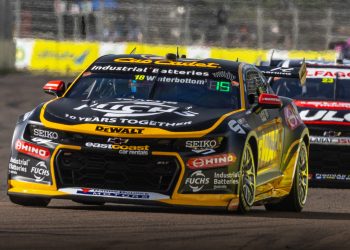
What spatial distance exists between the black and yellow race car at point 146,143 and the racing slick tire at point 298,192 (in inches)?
37.1

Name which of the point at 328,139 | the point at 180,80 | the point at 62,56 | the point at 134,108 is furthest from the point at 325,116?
the point at 62,56

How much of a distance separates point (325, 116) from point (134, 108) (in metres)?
5.83

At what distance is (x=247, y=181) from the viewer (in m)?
10.5

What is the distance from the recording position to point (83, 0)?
3959cm

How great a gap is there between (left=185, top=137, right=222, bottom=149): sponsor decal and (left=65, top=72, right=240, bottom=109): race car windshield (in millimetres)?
891

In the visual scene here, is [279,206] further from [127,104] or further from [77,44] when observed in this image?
[77,44]

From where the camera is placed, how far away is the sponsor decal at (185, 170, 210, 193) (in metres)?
9.92

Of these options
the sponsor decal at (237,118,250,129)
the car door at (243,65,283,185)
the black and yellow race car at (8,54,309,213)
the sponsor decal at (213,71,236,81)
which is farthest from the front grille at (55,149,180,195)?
the sponsor decal at (213,71,236,81)

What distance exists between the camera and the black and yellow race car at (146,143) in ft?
32.4

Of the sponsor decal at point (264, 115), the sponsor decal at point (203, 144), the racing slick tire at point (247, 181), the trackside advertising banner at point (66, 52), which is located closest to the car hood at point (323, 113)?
the sponsor decal at point (264, 115)

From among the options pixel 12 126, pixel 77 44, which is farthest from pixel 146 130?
pixel 77 44

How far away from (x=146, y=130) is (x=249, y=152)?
1046mm

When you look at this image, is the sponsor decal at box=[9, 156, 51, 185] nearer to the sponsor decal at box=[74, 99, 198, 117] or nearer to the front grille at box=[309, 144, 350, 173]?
the sponsor decal at box=[74, 99, 198, 117]

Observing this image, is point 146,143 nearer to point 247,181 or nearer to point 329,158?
point 247,181
